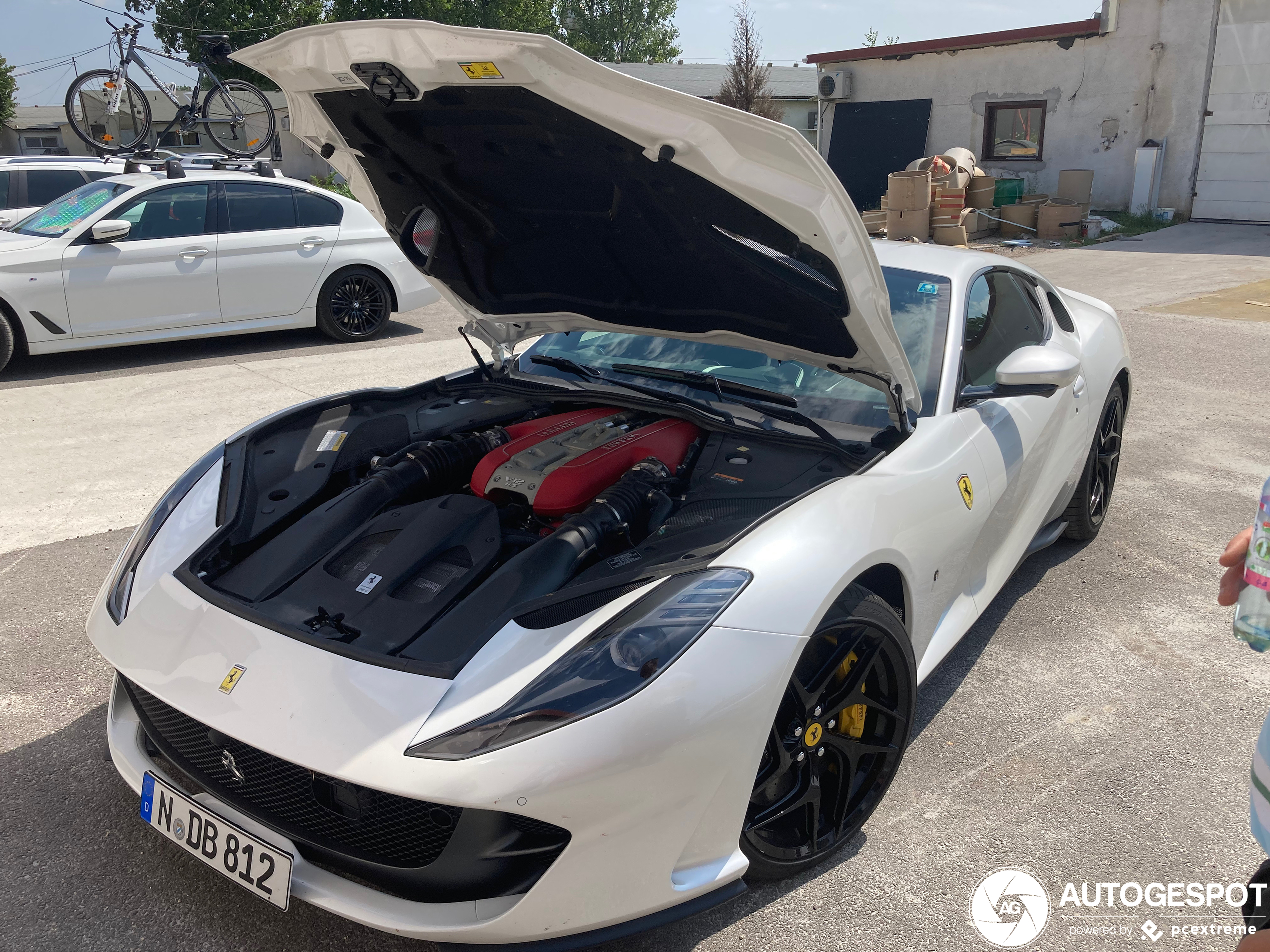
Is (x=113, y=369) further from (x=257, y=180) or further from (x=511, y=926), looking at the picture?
(x=511, y=926)

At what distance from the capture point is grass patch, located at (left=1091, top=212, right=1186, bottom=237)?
1600cm

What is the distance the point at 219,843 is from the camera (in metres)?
2.03

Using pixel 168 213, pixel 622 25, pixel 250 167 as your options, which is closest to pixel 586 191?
pixel 168 213

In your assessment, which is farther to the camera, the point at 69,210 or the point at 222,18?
the point at 222,18

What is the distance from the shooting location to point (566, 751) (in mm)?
1799

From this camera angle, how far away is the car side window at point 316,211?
27.6 ft

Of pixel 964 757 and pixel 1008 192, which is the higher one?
pixel 1008 192

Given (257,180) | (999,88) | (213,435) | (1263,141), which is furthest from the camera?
(999,88)

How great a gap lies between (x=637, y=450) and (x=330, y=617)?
106 centimetres

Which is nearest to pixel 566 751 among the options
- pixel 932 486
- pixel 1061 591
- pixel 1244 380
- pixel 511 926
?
pixel 511 926

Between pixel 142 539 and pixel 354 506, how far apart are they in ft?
1.98

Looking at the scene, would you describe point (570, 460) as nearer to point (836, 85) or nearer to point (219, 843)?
point (219, 843)

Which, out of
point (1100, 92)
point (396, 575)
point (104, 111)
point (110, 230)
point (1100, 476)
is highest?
point (1100, 92)

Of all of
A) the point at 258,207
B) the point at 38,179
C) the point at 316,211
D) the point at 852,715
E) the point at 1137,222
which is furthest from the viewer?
the point at 1137,222
